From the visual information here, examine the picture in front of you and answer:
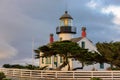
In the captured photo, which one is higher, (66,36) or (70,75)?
(66,36)

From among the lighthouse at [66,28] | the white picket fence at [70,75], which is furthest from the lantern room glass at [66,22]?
the white picket fence at [70,75]

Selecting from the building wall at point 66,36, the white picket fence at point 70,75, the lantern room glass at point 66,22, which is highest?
the lantern room glass at point 66,22

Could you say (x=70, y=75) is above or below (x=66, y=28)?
below

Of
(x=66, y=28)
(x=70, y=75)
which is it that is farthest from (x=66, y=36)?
(x=70, y=75)

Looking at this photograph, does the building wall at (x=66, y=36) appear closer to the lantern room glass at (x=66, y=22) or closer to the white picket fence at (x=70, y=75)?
the lantern room glass at (x=66, y=22)

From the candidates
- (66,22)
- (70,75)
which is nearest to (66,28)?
(66,22)

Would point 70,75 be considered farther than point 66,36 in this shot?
No

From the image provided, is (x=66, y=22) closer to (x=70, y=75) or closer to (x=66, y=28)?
(x=66, y=28)

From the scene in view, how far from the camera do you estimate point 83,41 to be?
48531 mm

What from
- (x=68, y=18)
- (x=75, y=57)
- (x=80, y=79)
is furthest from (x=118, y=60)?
(x=68, y=18)

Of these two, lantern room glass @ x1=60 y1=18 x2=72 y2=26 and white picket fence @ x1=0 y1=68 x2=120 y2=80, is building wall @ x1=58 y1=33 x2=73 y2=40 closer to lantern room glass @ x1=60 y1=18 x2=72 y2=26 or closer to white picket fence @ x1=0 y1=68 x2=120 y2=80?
lantern room glass @ x1=60 y1=18 x2=72 y2=26

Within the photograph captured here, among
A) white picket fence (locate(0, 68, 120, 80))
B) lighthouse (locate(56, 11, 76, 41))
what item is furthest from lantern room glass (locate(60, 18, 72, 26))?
white picket fence (locate(0, 68, 120, 80))

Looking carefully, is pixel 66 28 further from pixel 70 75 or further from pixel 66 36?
pixel 70 75

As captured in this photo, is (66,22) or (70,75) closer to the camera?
(70,75)
